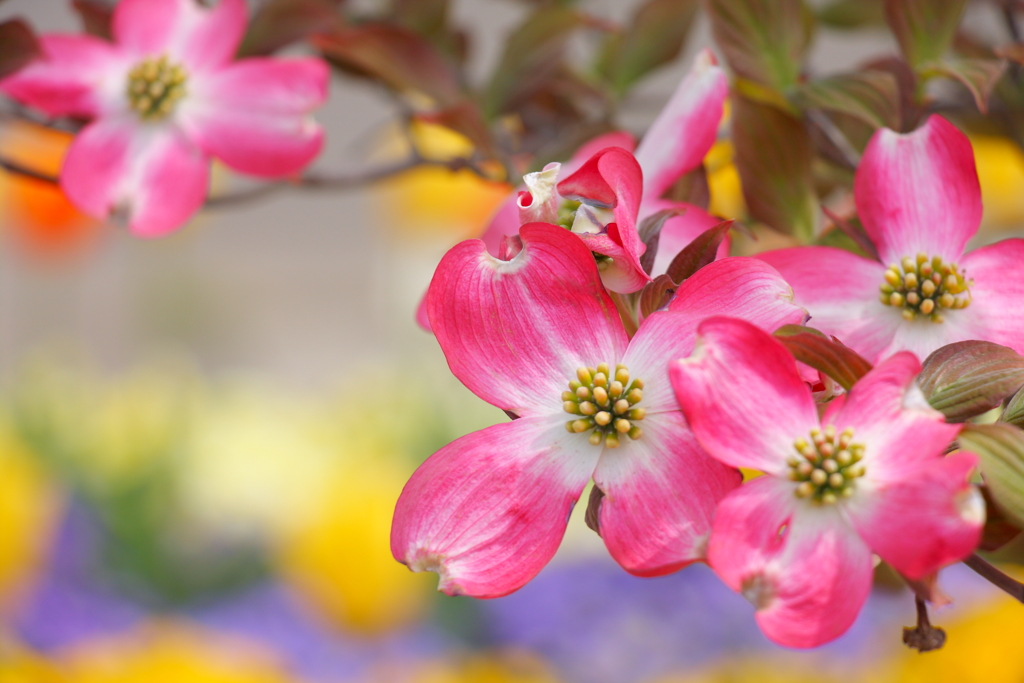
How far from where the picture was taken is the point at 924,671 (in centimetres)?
39

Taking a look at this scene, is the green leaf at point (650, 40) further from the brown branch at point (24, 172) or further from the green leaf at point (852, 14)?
the brown branch at point (24, 172)

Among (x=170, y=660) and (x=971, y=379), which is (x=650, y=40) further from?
(x=170, y=660)

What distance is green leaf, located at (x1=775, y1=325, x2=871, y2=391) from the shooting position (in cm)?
13

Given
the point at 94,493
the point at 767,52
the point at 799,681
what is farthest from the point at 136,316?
the point at 767,52

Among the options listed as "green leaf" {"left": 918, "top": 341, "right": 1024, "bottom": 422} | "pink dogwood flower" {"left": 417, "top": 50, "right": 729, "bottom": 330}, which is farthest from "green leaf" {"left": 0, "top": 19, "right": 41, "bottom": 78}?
"green leaf" {"left": 918, "top": 341, "right": 1024, "bottom": 422}

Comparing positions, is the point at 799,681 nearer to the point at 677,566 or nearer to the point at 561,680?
the point at 561,680

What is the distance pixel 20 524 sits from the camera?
A: 2.19 ft

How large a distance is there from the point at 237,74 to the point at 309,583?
21.8 inches

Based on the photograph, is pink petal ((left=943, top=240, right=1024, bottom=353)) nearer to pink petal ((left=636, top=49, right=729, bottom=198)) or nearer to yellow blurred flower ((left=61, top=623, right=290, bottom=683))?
pink petal ((left=636, top=49, right=729, bottom=198))

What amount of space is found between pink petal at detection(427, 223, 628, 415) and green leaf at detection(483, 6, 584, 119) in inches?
6.5

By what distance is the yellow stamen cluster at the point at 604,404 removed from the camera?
0.14 m

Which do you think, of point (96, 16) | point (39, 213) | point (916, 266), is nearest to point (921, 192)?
point (916, 266)

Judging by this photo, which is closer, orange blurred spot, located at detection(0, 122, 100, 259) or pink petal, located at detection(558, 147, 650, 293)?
pink petal, located at detection(558, 147, 650, 293)

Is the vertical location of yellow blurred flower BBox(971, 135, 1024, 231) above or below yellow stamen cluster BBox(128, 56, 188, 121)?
below
